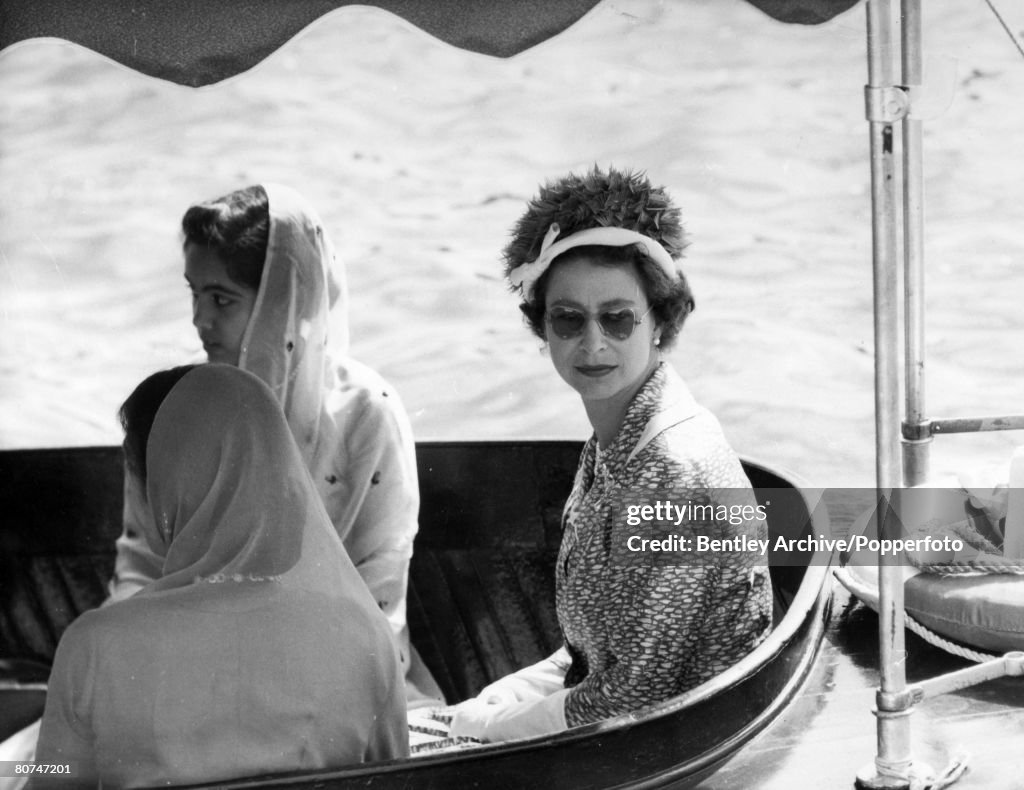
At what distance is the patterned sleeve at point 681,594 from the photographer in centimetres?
139

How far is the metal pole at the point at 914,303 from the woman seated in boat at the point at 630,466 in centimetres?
42

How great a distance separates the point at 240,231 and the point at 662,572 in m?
0.69

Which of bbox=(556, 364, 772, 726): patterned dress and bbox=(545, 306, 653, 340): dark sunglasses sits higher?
bbox=(545, 306, 653, 340): dark sunglasses

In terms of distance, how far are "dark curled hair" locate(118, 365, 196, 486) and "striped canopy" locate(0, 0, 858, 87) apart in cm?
35

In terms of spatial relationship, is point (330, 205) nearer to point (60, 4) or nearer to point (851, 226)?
point (60, 4)

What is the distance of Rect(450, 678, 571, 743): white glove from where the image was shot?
1497 millimetres

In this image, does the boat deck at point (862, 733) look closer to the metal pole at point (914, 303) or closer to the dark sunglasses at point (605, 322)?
the metal pole at point (914, 303)

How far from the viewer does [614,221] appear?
1.45 m

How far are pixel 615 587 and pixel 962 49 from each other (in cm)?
103

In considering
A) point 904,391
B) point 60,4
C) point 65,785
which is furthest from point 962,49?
point 65,785

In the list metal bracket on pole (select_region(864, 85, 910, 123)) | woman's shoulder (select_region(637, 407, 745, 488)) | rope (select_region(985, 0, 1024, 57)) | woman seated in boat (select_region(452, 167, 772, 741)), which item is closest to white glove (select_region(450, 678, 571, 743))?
woman seated in boat (select_region(452, 167, 772, 741))

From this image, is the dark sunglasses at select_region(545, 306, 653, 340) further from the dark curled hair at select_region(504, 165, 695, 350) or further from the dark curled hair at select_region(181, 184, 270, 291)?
the dark curled hair at select_region(181, 184, 270, 291)
